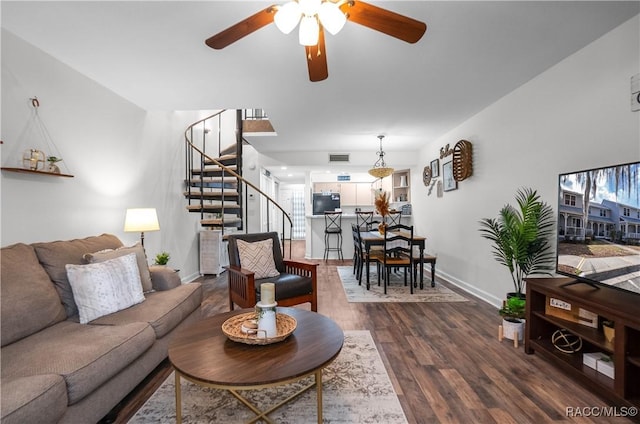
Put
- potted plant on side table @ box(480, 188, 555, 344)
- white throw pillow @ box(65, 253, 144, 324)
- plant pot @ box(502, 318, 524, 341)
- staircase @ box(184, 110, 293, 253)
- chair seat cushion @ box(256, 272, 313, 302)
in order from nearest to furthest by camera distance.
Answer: white throw pillow @ box(65, 253, 144, 324) < plant pot @ box(502, 318, 524, 341) < potted plant on side table @ box(480, 188, 555, 344) < chair seat cushion @ box(256, 272, 313, 302) < staircase @ box(184, 110, 293, 253)

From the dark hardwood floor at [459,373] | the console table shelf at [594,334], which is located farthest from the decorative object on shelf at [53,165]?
the console table shelf at [594,334]

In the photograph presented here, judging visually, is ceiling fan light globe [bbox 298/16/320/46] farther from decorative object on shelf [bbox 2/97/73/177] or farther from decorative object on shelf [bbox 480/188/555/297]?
decorative object on shelf [bbox 480/188/555/297]

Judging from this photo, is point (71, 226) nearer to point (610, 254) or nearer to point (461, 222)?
point (610, 254)

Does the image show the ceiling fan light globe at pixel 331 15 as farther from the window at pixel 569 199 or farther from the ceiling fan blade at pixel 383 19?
the window at pixel 569 199

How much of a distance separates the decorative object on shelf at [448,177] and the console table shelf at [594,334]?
2.48 meters

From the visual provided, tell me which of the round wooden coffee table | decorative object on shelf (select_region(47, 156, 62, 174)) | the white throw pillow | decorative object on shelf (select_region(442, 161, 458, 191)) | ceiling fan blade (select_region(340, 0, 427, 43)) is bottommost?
the round wooden coffee table

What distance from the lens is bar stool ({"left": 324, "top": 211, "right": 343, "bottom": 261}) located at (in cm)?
686

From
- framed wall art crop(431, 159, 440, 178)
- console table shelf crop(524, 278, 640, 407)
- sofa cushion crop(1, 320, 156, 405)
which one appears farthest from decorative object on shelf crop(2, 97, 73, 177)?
framed wall art crop(431, 159, 440, 178)

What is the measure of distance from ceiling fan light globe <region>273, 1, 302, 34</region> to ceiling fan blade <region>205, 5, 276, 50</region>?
0.28 feet

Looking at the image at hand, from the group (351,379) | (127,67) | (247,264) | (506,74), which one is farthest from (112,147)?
(506,74)

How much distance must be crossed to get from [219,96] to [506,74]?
119 inches

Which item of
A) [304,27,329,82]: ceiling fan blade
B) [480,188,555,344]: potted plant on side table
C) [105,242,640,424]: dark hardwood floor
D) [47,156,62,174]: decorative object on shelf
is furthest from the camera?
[480,188,555,344]: potted plant on side table

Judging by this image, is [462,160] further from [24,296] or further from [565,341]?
[24,296]

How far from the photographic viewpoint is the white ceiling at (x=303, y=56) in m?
1.96
